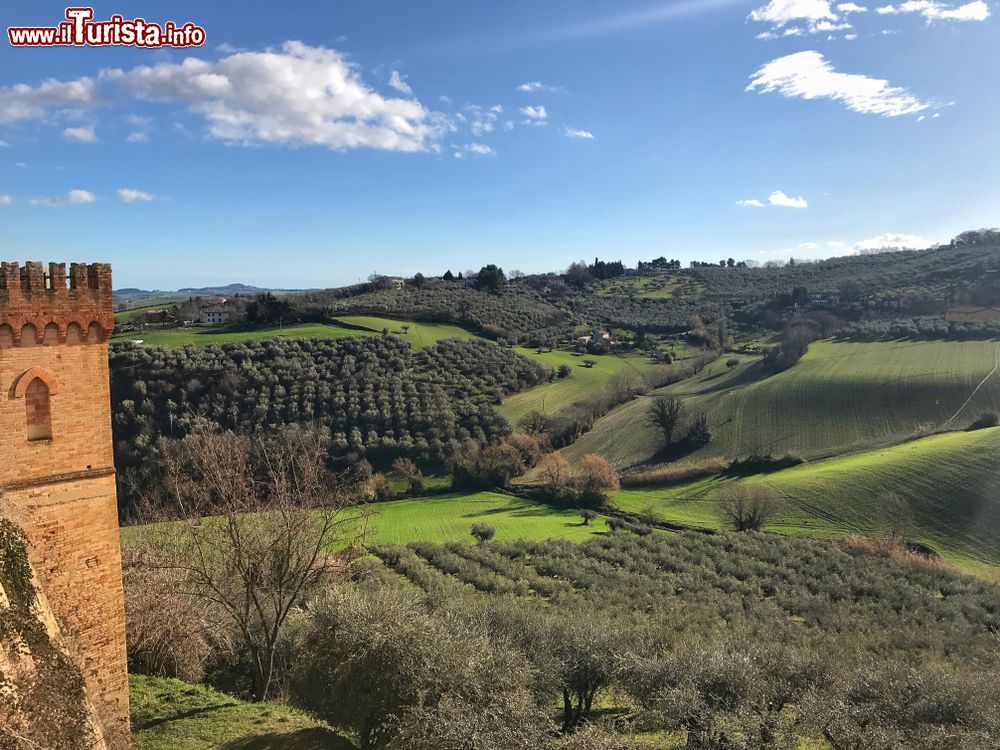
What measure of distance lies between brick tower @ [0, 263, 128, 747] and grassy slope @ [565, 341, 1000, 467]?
45876 millimetres

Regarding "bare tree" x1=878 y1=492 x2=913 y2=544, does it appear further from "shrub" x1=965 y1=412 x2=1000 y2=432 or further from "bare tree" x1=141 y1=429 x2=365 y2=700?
"bare tree" x1=141 y1=429 x2=365 y2=700

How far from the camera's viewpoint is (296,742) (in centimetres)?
1266

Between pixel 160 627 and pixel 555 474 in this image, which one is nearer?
pixel 160 627

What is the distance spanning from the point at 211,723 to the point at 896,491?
40.8m

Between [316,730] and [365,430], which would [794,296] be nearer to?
[365,430]

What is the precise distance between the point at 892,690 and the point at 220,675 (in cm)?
1912

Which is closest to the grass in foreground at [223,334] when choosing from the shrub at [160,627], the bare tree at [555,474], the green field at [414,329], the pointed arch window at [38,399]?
the green field at [414,329]

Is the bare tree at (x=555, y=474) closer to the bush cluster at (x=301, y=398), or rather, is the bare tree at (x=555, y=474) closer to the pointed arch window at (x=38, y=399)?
the bush cluster at (x=301, y=398)

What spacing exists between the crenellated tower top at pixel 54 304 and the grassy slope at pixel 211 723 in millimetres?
8336

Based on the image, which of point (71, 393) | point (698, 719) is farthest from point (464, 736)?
point (71, 393)

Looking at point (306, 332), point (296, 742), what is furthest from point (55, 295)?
point (306, 332)

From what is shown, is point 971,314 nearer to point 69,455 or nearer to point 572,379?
point 572,379

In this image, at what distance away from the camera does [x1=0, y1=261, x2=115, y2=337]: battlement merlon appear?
31.4ft

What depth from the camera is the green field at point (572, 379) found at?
59.9 metres
